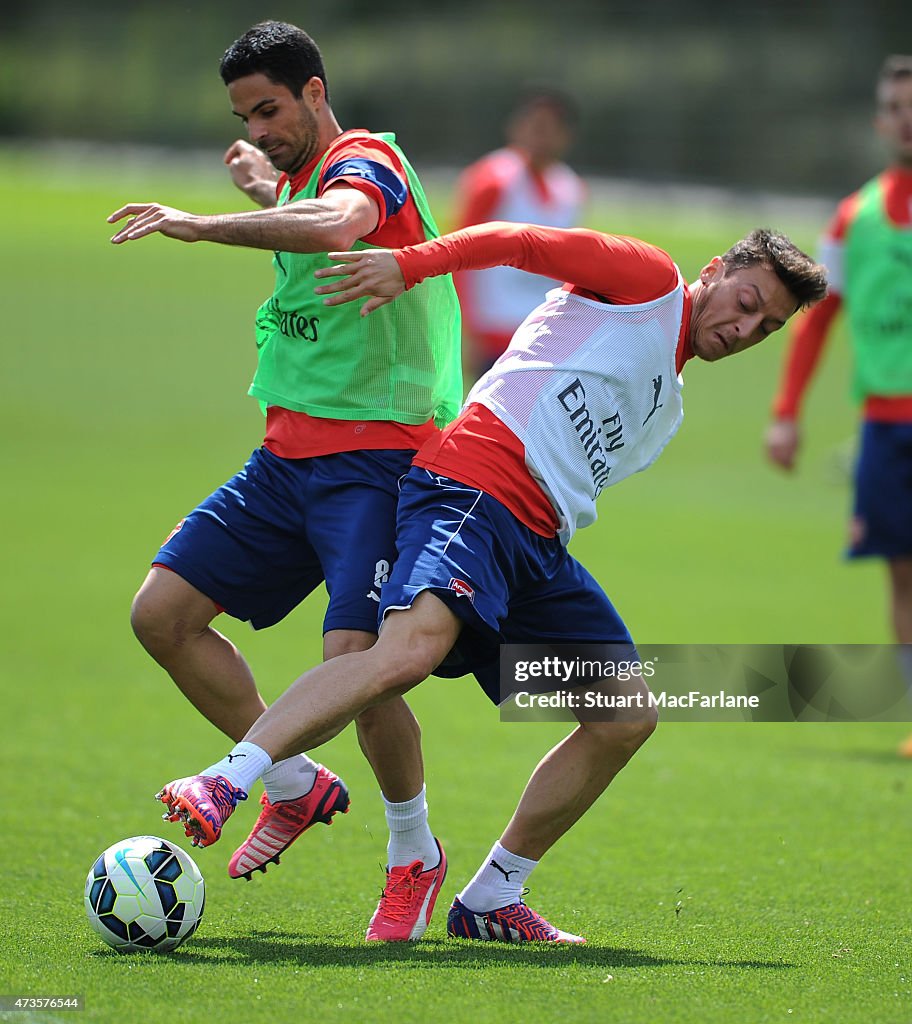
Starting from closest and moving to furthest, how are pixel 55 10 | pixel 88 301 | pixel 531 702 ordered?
1. pixel 531 702
2. pixel 88 301
3. pixel 55 10

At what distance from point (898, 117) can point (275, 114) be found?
420cm

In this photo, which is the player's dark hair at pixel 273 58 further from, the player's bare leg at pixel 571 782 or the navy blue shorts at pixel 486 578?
the player's bare leg at pixel 571 782

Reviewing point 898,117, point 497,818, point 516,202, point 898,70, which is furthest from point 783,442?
point 516,202

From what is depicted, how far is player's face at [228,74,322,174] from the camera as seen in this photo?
196 inches

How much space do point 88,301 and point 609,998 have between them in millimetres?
25542

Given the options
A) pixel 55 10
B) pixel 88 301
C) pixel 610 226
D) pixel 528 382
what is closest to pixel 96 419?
pixel 88 301

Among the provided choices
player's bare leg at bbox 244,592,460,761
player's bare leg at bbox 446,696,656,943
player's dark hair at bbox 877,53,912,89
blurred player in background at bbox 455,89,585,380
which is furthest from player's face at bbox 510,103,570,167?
player's bare leg at bbox 244,592,460,761

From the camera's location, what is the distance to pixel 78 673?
8.90m

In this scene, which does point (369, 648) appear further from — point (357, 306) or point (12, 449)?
point (12, 449)

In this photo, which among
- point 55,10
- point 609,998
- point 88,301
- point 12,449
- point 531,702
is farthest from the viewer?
point 55,10

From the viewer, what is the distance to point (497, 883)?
4.89m

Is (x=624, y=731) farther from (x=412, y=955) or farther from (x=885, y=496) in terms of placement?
(x=885, y=496)

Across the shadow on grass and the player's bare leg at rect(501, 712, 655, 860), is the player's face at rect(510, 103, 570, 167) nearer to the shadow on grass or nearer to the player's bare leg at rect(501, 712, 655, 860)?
the player's bare leg at rect(501, 712, 655, 860)

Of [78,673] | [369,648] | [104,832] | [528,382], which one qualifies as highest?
[528,382]
